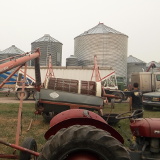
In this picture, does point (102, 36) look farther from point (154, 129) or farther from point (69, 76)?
point (154, 129)

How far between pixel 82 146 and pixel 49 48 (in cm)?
2478

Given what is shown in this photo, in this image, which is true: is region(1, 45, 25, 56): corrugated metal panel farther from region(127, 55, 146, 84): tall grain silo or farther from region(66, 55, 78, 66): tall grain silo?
region(127, 55, 146, 84): tall grain silo

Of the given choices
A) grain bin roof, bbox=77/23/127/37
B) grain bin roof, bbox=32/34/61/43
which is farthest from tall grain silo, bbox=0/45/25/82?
grain bin roof, bbox=77/23/127/37

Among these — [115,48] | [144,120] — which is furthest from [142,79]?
[144,120]

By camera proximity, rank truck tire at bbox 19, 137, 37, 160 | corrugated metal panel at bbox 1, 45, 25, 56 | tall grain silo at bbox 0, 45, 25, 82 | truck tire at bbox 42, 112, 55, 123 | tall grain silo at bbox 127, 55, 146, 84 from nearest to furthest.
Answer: truck tire at bbox 19, 137, 37, 160 < truck tire at bbox 42, 112, 55, 123 < tall grain silo at bbox 0, 45, 25, 82 < corrugated metal panel at bbox 1, 45, 25, 56 < tall grain silo at bbox 127, 55, 146, 84

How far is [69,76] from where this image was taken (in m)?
19.1

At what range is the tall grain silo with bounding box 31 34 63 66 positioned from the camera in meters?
25.9

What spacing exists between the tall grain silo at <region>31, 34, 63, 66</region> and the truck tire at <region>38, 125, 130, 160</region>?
23627 millimetres

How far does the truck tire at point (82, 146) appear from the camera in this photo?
2.15 meters

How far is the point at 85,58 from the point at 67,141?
24048 mm

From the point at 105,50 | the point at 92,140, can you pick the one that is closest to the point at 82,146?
the point at 92,140

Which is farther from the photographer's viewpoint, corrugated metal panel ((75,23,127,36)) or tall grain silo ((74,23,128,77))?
corrugated metal panel ((75,23,127,36))

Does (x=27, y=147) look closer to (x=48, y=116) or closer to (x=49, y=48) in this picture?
(x=48, y=116)

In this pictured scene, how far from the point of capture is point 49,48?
26281 mm
